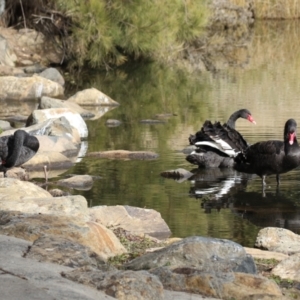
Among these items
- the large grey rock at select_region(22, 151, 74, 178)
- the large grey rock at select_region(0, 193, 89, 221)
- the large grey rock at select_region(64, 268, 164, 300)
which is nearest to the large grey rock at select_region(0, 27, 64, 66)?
the large grey rock at select_region(22, 151, 74, 178)

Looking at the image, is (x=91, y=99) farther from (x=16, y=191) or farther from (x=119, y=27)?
(x=16, y=191)

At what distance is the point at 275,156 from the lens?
37.1 ft

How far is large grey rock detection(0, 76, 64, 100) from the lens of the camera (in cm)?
2094

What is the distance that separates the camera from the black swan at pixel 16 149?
10977 mm

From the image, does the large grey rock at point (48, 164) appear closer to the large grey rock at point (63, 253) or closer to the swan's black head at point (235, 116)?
the swan's black head at point (235, 116)

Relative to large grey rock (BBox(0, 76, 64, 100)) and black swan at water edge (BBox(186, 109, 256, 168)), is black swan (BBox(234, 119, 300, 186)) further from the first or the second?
large grey rock (BBox(0, 76, 64, 100))

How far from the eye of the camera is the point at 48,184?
37.3 ft

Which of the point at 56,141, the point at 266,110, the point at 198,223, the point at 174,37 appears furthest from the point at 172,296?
the point at 174,37

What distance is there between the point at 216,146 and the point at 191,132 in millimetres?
3158

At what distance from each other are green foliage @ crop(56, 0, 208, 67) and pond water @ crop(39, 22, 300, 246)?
67 cm

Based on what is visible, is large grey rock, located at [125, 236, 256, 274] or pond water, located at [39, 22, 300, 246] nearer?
large grey rock, located at [125, 236, 256, 274]

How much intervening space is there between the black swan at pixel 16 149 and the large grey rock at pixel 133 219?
2332 millimetres

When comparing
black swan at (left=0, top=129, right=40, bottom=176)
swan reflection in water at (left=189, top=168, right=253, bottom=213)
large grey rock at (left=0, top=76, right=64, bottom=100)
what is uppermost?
large grey rock at (left=0, top=76, right=64, bottom=100)

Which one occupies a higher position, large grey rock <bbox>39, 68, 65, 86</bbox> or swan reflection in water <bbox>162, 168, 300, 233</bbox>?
large grey rock <bbox>39, 68, 65, 86</bbox>
